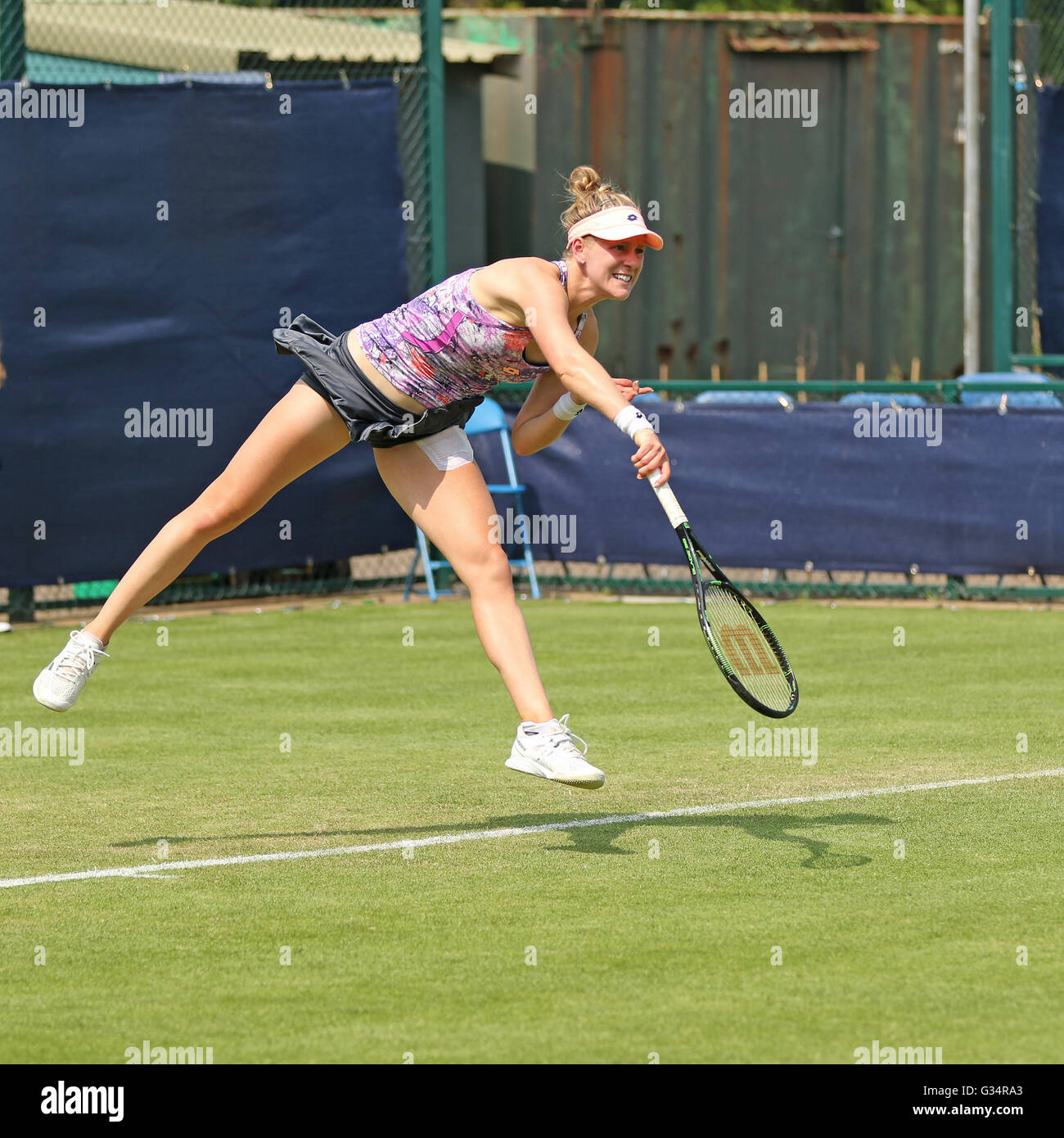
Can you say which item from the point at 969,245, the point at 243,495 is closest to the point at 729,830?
the point at 243,495

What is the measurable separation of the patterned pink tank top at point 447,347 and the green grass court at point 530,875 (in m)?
1.51

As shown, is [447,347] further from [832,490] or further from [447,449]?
[832,490]

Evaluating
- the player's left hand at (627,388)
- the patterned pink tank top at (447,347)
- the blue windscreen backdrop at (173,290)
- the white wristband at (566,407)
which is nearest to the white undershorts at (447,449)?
the patterned pink tank top at (447,347)

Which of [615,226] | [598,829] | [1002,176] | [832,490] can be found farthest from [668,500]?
[1002,176]

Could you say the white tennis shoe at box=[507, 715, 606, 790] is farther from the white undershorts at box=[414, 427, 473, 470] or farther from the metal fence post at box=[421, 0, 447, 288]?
the metal fence post at box=[421, 0, 447, 288]

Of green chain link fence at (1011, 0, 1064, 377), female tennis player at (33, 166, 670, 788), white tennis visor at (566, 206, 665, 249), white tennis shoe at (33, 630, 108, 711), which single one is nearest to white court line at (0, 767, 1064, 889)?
female tennis player at (33, 166, 670, 788)

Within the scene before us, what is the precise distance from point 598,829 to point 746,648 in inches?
37.7

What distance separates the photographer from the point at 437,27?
1502 cm

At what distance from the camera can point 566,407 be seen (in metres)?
6.89

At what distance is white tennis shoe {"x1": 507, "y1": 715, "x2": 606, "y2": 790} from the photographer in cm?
634

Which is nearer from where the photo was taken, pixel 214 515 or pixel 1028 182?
pixel 214 515

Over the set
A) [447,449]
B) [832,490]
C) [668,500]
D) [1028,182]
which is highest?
[1028,182]

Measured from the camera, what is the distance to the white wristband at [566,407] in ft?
22.6

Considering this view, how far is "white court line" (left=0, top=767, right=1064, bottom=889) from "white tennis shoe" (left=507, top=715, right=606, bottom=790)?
56 centimetres
